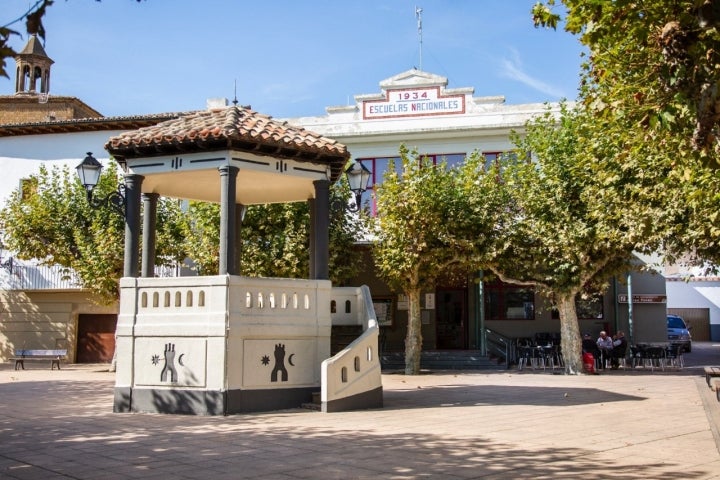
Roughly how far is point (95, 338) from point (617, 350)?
1961cm

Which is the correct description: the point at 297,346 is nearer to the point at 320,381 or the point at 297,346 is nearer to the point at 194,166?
the point at 320,381

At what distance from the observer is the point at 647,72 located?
29.1 feet

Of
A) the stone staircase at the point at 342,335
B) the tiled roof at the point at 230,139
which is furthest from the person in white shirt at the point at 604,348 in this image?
the tiled roof at the point at 230,139

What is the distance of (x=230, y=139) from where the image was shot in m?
11.7

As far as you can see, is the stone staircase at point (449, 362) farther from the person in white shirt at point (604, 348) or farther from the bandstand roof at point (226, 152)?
the bandstand roof at point (226, 152)

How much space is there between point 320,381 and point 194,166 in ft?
13.9

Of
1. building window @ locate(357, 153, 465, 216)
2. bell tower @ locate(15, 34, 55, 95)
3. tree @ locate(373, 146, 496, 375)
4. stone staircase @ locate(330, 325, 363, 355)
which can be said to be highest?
bell tower @ locate(15, 34, 55, 95)

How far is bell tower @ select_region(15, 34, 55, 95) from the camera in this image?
4062 centimetres

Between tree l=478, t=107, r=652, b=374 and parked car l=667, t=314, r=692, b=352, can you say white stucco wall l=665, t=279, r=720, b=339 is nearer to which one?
parked car l=667, t=314, r=692, b=352

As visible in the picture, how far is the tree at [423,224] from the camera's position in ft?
68.1

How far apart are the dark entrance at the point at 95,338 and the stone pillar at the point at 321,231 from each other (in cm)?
1818

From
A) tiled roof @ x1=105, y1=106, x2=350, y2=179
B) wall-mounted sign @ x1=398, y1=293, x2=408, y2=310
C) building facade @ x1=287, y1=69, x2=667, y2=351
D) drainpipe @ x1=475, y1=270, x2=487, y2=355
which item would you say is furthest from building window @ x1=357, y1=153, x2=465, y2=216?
tiled roof @ x1=105, y1=106, x2=350, y2=179

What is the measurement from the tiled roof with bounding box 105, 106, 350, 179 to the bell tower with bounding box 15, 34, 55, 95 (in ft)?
104

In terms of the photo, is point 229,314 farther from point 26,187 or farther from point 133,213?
point 26,187
